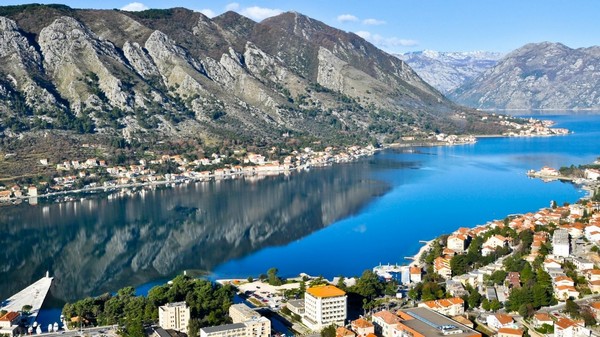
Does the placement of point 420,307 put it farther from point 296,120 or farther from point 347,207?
point 296,120

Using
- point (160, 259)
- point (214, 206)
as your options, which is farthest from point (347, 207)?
point (160, 259)

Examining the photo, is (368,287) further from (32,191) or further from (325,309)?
(32,191)

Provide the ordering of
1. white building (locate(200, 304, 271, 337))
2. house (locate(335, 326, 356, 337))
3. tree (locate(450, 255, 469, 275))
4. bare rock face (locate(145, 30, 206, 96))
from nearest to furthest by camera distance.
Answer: house (locate(335, 326, 356, 337))
white building (locate(200, 304, 271, 337))
tree (locate(450, 255, 469, 275))
bare rock face (locate(145, 30, 206, 96))

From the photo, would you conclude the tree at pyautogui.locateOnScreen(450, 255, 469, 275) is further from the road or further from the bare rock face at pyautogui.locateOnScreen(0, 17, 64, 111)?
the bare rock face at pyautogui.locateOnScreen(0, 17, 64, 111)

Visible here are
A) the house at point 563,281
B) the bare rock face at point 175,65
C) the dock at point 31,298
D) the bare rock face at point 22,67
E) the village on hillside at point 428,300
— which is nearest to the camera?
the village on hillside at point 428,300

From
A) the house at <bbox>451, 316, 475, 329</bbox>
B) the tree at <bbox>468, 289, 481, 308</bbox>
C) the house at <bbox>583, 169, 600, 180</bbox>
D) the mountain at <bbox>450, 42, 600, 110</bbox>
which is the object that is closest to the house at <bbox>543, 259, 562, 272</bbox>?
the tree at <bbox>468, 289, 481, 308</bbox>

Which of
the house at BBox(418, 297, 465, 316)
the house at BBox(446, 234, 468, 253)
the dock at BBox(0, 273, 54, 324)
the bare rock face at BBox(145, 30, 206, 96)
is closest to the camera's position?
the house at BBox(418, 297, 465, 316)

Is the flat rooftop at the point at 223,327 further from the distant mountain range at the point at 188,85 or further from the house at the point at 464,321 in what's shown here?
the distant mountain range at the point at 188,85

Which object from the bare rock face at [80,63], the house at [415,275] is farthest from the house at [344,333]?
the bare rock face at [80,63]
